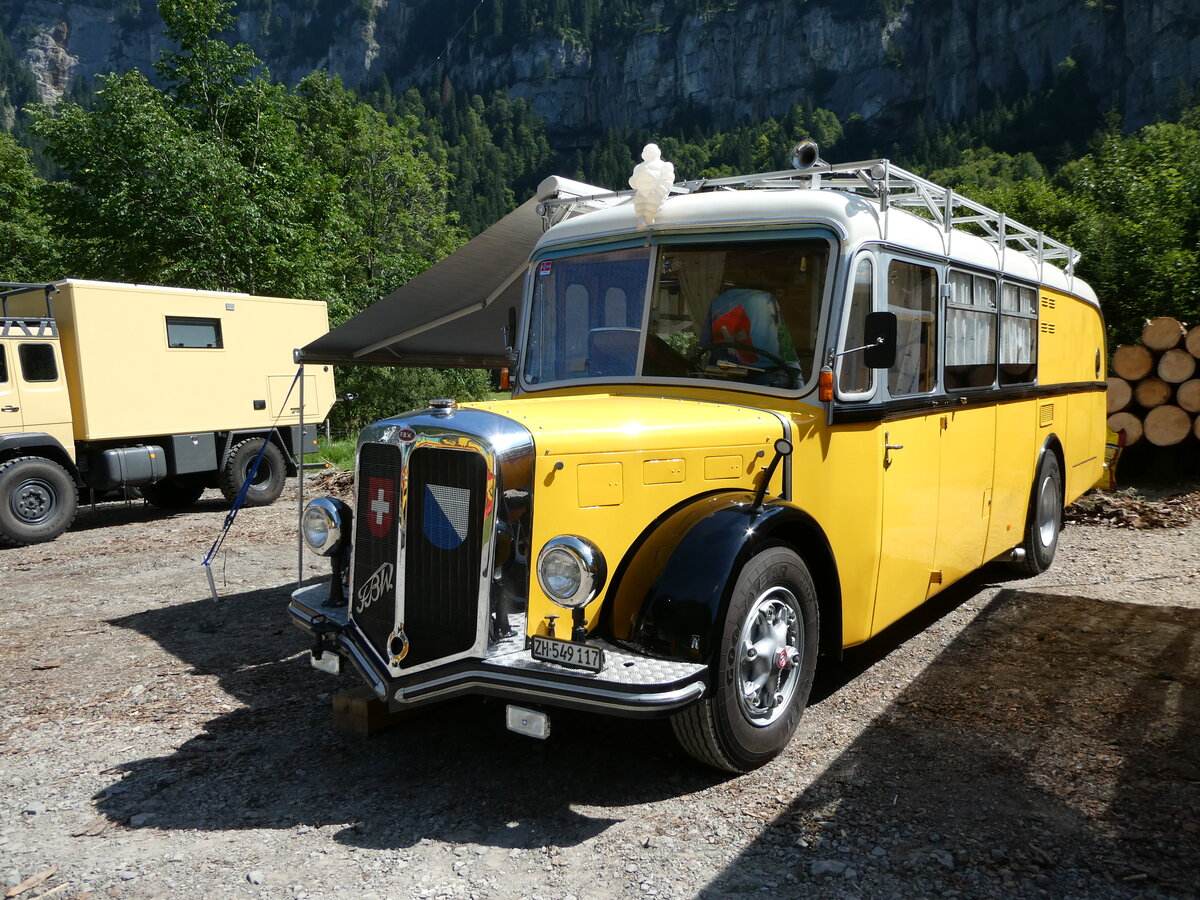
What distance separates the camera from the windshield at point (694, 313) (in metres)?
4.48

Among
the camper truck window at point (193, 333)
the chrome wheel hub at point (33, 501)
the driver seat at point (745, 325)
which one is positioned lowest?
the chrome wheel hub at point (33, 501)

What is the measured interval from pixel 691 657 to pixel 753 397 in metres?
1.51

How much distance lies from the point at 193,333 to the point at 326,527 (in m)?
9.43

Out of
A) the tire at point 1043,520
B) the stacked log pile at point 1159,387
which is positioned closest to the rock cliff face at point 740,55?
the stacked log pile at point 1159,387

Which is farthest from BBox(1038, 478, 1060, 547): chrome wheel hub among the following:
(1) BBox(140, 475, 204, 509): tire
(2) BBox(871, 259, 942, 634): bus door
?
(1) BBox(140, 475, 204, 509): tire

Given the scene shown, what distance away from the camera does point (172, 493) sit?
43.4 feet

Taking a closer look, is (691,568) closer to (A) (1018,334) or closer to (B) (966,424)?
(B) (966,424)

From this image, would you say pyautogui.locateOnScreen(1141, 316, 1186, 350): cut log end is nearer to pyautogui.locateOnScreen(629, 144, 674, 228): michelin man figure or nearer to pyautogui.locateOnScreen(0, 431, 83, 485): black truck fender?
pyautogui.locateOnScreen(629, 144, 674, 228): michelin man figure

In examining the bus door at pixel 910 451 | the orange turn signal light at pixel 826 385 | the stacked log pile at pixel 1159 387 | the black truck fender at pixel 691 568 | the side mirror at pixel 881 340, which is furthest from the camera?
the stacked log pile at pixel 1159 387

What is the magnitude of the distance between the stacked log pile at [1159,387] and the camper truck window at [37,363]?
43.4 ft

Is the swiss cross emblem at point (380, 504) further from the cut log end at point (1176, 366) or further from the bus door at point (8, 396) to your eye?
the cut log end at point (1176, 366)

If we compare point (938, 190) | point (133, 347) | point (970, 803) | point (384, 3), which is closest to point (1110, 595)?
point (938, 190)

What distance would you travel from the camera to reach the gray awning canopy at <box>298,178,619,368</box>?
23.4ft

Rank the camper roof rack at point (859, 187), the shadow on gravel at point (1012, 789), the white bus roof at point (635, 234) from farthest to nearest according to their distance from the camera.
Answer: the camper roof rack at point (859, 187) → the white bus roof at point (635, 234) → the shadow on gravel at point (1012, 789)
